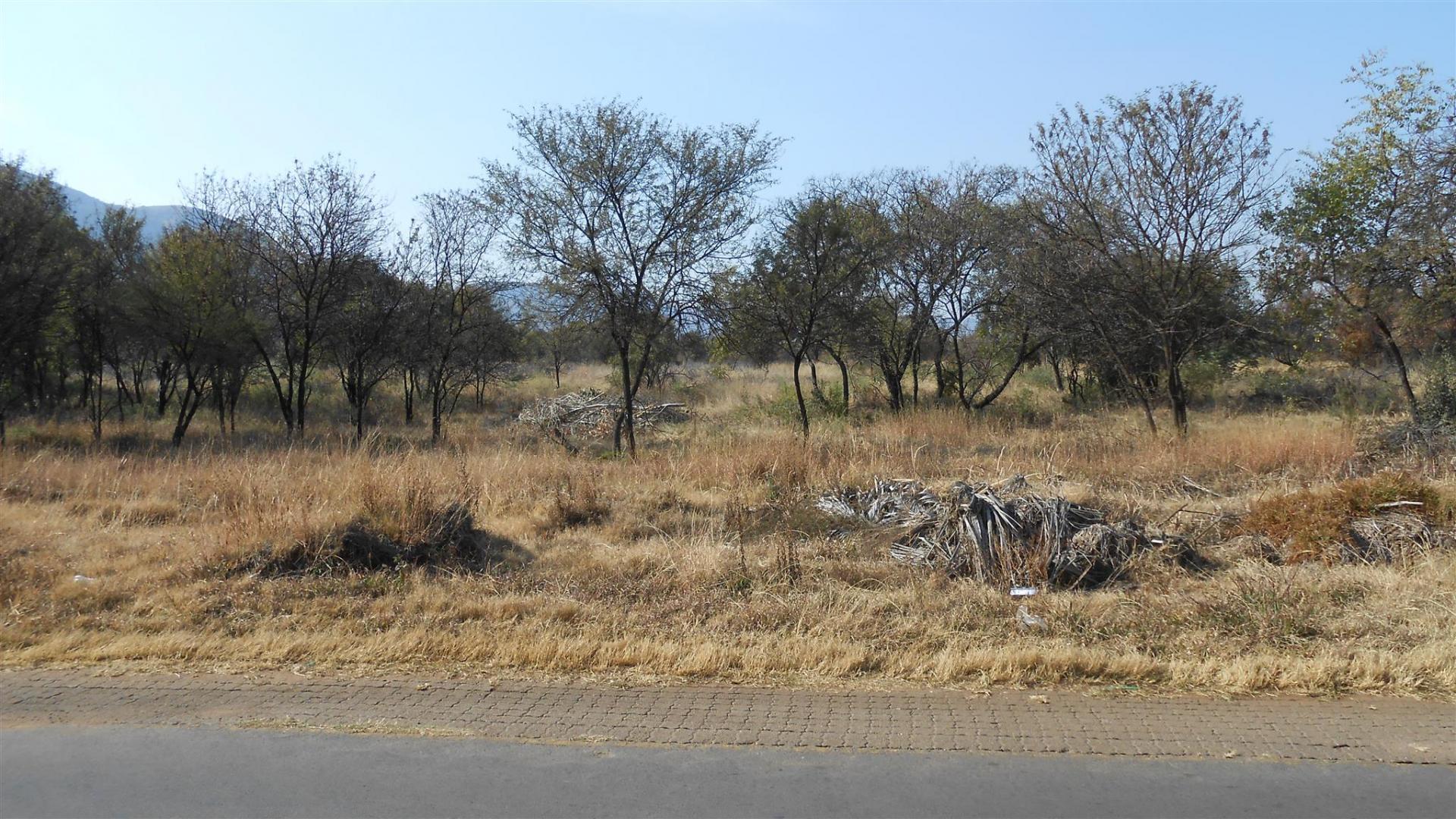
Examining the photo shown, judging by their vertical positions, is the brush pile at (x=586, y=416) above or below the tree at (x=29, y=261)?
below

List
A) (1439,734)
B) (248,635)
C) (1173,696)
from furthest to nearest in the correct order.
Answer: (248,635) < (1173,696) < (1439,734)

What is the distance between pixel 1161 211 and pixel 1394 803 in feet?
50.5

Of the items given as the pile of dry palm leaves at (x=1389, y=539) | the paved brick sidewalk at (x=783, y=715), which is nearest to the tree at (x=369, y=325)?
the paved brick sidewalk at (x=783, y=715)

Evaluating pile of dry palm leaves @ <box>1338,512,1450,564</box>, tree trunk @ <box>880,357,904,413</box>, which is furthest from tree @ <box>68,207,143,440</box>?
pile of dry palm leaves @ <box>1338,512,1450,564</box>

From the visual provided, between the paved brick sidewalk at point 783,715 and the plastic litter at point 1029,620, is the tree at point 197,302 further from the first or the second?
the plastic litter at point 1029,620

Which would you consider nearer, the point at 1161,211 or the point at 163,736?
the point at 163,736

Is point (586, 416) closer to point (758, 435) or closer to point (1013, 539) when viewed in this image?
point (758, 435)

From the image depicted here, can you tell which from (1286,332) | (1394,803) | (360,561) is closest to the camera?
(1394,803)

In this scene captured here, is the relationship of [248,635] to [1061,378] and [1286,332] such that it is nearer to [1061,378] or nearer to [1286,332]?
[1286,332]

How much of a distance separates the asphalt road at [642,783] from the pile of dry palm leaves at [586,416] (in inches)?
611

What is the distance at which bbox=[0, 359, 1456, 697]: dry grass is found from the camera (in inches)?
217

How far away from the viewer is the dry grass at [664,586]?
5.50 m

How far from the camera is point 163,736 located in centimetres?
453

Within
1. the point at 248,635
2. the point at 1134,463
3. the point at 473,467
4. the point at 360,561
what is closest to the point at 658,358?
the point at 473,467
